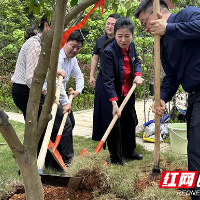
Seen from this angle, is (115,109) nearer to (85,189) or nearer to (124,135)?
(124,135)

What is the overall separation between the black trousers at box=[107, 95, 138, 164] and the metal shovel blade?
46.9 inches

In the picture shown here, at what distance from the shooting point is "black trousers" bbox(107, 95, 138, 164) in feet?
12.4

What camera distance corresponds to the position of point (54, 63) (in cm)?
156

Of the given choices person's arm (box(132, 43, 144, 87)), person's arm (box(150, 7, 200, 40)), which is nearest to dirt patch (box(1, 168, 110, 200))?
person's arm (box(150, 7, 200, 40))

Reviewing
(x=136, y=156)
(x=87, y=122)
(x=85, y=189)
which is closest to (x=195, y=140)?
(x=85, y=189)

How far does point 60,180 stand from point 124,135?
168cm

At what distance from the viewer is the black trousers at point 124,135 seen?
3.79m

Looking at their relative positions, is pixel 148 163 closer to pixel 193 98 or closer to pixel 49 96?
pixel 193 98

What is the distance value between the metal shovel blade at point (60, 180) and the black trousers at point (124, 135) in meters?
1.19

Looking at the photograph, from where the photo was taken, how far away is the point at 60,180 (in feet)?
8.66

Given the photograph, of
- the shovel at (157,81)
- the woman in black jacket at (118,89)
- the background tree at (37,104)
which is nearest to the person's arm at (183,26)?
the shovel at (157,81)

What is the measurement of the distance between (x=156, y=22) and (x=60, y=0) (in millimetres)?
1085

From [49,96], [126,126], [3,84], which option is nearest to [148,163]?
[126,126]

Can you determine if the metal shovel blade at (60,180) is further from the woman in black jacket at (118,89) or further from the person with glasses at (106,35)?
the person with glasses at (106,35)
